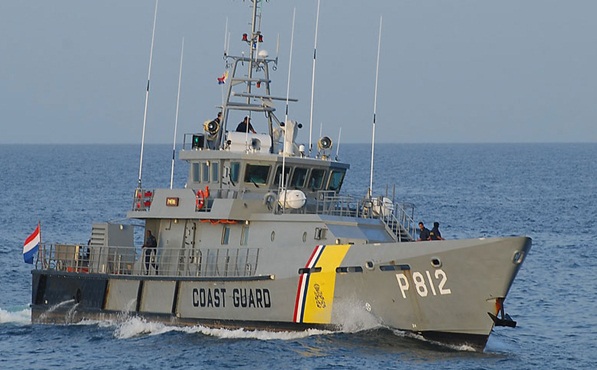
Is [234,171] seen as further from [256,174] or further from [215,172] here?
[215,172]

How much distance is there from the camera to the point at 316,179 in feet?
106

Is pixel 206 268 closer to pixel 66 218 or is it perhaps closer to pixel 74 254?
pixel 74 254

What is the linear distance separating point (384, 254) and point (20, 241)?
27487 millimetres

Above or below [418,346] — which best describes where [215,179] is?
above

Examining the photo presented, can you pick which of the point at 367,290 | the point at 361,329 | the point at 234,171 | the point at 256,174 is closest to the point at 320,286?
the point at 367,290

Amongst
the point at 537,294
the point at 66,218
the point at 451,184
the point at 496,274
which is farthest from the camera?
the point at 451,184

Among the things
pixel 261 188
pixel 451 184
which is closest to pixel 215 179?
pixel 261 188

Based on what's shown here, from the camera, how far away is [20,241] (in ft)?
171

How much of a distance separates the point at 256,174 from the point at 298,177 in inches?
40.9

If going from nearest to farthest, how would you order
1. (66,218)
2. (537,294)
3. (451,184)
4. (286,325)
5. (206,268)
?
(286,325)
(206,268)
(537,294)
(66,218)
(451,184)

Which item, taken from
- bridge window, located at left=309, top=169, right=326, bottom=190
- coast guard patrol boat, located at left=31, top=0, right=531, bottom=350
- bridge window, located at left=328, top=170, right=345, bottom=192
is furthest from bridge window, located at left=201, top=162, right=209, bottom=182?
bridge window, located at left=328, top=170, right=345, bottom=192

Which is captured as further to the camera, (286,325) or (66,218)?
(66,218)

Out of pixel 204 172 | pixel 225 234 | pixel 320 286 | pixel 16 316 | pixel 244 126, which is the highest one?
pixel 244 126

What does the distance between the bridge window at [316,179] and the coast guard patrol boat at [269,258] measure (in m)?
0.02
